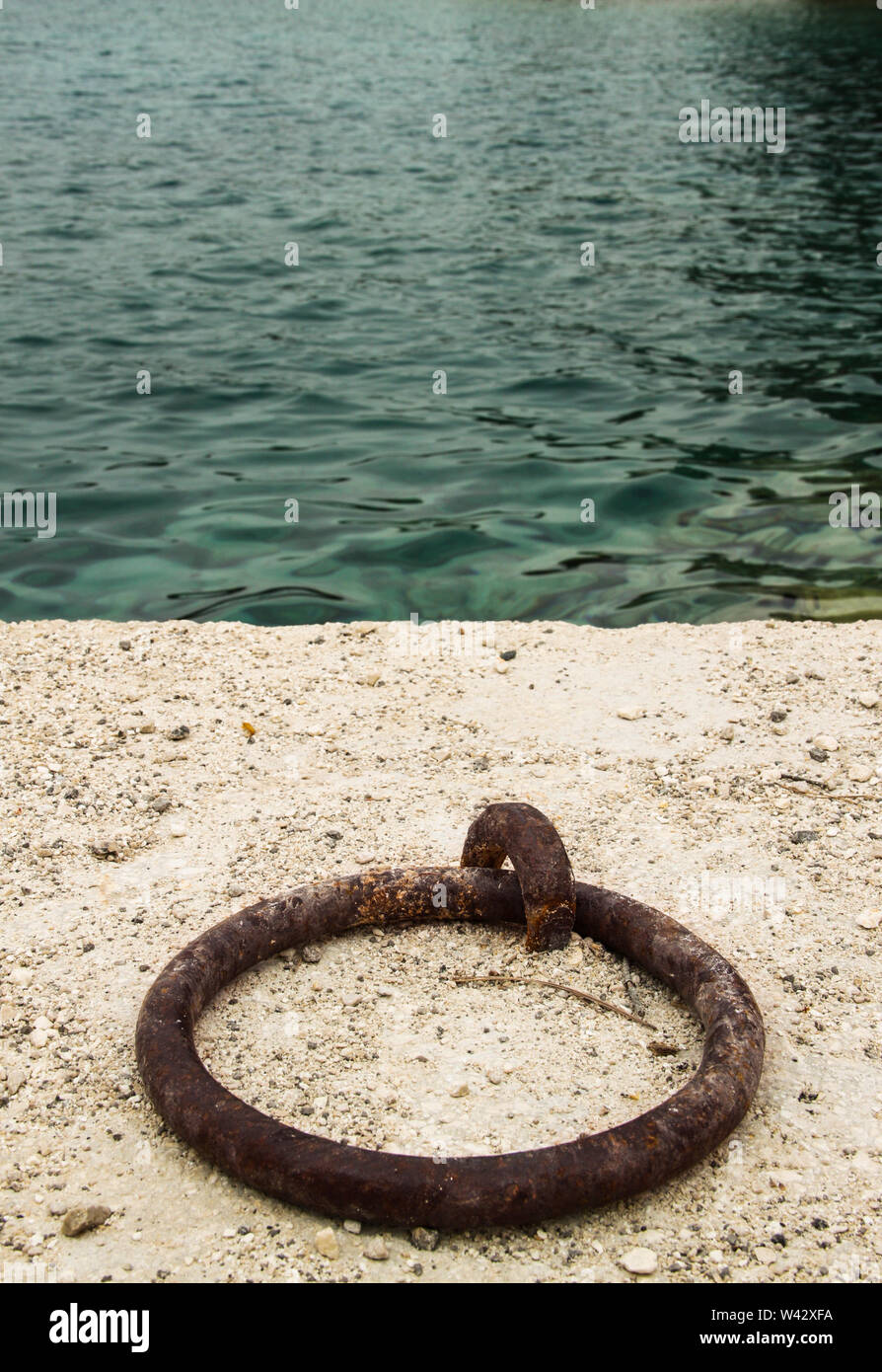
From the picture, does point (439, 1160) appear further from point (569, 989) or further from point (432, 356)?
point (432, 356)

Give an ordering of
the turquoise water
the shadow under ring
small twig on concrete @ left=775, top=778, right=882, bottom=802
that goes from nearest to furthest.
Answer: the shadow under ring → small twig on concrete @ left=775, top=778, right=882, bottom=802 → the turquoise water

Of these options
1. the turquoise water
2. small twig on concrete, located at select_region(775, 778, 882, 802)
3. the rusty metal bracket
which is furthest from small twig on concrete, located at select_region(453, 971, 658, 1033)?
the turquoise water

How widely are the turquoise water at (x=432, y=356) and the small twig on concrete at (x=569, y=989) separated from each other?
342 cm

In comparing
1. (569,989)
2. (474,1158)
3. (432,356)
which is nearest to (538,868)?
(569,989)

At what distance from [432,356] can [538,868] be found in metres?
8.82

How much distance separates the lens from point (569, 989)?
10.9 ft

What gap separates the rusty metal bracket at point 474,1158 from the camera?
2502 millimetres

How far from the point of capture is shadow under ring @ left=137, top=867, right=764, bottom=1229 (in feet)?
8.20

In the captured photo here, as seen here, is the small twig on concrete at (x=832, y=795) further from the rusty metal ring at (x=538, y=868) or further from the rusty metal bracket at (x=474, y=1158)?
the rusty metal ring at (x=538, y=868)

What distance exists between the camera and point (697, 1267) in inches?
98.7

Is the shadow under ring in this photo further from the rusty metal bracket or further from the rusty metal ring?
the rusty metal ring

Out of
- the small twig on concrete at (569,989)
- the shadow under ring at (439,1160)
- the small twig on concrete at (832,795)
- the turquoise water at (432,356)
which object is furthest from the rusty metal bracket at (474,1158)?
the turquoise water at (432,356)

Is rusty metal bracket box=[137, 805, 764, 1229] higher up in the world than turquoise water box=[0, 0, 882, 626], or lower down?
lower down

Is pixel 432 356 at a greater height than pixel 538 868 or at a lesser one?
greater
